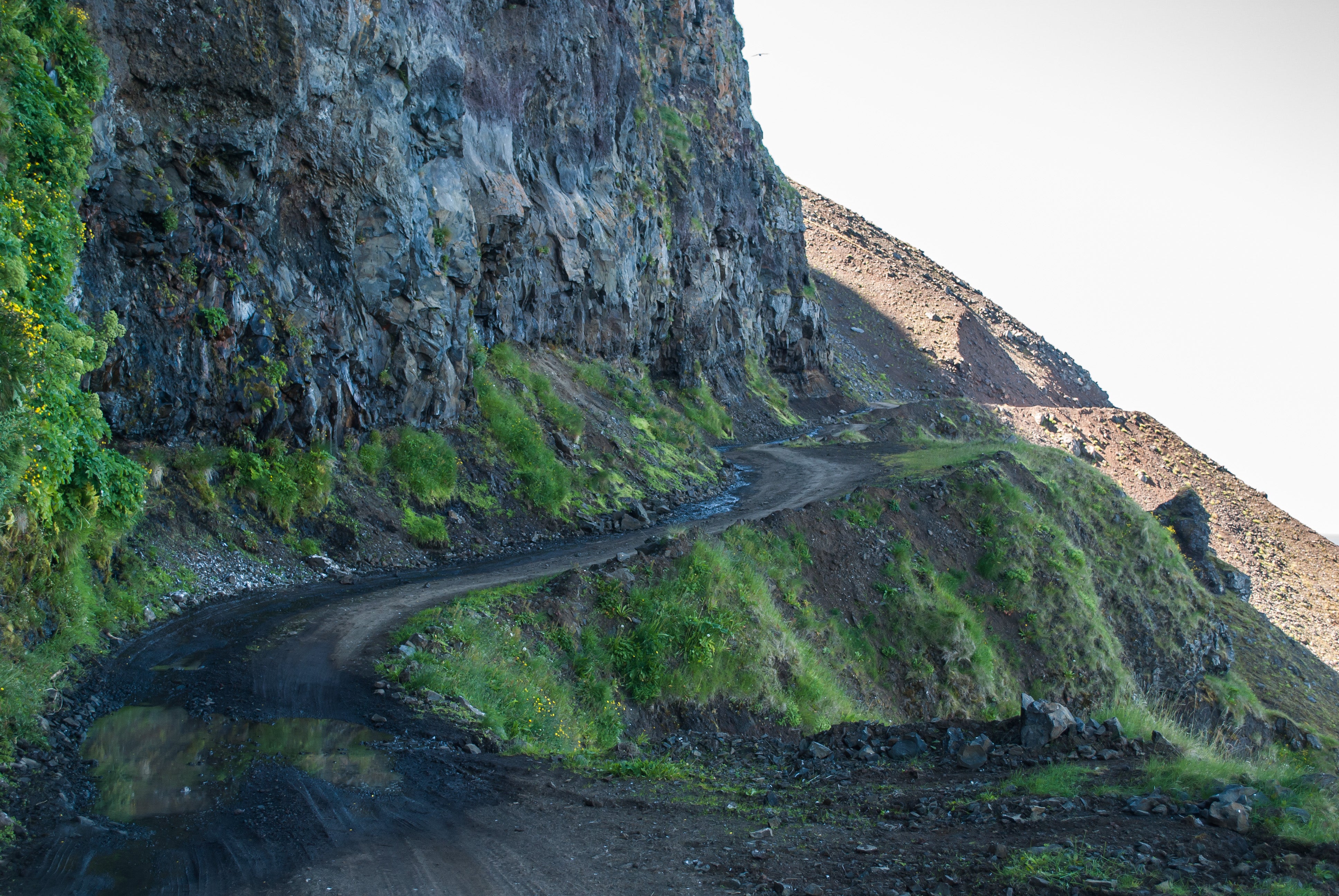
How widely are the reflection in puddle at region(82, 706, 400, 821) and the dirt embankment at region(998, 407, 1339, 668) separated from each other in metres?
58.2

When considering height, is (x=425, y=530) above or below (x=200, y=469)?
below

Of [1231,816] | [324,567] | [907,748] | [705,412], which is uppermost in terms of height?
[705,412]

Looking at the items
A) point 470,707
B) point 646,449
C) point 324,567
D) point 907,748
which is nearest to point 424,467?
point 324,567

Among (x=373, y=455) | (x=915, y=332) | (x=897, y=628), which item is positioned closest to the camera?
(x=373, y=455)

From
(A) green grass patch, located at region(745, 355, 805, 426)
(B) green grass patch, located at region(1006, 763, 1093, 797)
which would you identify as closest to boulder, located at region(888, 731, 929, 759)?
(B) green grass patch, located at region(1006, 763, 1093, 797)

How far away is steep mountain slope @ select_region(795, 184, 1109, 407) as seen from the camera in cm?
8269

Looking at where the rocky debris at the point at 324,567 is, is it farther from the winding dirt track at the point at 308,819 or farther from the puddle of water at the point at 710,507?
the puddle of water at the point at 710,507

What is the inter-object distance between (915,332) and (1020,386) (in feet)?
46.9

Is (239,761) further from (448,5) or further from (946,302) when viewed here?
(946,302)

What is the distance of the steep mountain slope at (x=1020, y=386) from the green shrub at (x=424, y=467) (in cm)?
5042

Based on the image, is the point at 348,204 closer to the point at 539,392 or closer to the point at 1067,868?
the point at 539,392

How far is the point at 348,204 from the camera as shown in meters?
19.3

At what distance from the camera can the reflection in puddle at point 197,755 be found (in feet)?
23.2

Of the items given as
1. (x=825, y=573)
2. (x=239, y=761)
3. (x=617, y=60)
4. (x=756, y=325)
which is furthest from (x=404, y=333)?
(x=756, y=325)
